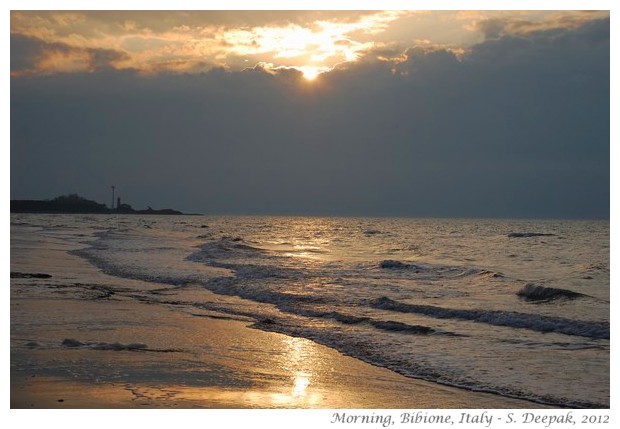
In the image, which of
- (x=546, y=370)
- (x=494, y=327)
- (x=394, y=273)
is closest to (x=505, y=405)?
(x=546, y=370)

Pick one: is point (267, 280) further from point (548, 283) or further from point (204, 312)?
point (548, 283)

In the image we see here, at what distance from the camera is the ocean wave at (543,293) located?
20266 mm

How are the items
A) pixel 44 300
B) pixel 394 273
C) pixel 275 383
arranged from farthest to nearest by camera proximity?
1. pixel 394 273
2. pixel 44 300
3. pixel 275 383

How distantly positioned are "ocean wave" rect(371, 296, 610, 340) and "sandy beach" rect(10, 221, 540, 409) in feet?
16.1

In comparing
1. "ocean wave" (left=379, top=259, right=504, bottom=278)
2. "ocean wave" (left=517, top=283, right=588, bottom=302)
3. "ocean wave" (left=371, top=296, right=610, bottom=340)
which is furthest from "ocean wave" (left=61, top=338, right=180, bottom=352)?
"ocean wave" (left=379, top=259, right=504, bottom=278)

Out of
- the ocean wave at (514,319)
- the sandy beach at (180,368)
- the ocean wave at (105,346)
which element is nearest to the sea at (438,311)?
the ocean wave at (514,319)

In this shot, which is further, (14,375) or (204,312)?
(204,312)

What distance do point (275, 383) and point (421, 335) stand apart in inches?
212

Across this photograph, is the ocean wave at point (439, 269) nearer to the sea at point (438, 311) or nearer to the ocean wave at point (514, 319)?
the sea at point (438, 311)

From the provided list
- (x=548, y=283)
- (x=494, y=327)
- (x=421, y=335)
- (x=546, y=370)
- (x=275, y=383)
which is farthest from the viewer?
(x=548, y=283)

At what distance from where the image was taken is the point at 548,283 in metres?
23.9

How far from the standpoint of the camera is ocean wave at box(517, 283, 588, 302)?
20.3 m

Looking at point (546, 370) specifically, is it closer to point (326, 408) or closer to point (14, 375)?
point (326, 408)

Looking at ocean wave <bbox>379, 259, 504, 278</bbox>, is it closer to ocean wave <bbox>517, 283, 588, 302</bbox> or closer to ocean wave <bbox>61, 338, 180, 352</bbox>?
ocean wave <bbox>517, 283, 588, 302</bbox>
